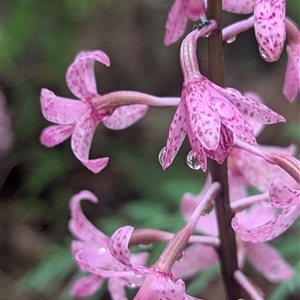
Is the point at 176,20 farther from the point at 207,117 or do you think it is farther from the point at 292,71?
the point at 207,117

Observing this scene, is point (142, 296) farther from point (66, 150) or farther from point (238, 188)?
point (66, 150)

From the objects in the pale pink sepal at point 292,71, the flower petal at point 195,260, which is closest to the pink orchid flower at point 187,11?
the pale pink sepal at point 292,71

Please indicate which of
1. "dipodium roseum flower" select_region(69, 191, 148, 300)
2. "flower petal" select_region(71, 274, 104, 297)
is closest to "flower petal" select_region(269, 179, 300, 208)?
"dipodium roseum flower" select_region(69, 191, 148, 300)

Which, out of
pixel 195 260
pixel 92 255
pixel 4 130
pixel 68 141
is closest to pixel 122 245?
pixel 92 255

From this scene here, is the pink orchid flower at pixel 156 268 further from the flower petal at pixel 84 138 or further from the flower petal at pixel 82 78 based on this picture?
the flower petal at pixel 82 78

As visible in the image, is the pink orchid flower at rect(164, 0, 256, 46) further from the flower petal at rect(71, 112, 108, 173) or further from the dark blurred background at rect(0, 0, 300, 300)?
the dark blurred background at rect(0, 0, 300, 300)

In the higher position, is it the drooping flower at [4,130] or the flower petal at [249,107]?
the flower petal at [249,107]
